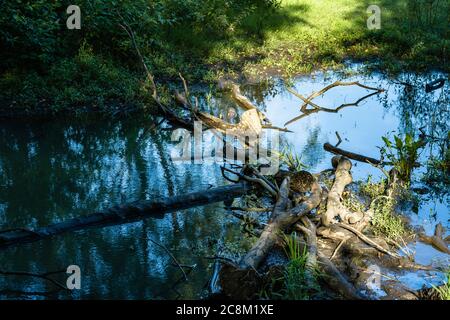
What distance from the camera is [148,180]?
9773 mm

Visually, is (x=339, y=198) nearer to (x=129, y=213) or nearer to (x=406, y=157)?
(x=406, y=157)

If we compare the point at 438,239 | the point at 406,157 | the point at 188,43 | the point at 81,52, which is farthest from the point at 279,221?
the point at 188,43

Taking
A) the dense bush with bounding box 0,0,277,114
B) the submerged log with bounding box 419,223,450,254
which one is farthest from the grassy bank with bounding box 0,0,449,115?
the submerged log with bounding box 419,223,450,254

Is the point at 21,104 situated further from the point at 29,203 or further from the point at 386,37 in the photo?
the point at 386,37

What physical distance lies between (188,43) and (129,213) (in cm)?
938

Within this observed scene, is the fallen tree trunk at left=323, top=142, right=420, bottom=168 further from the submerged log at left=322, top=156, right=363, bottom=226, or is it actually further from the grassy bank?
the grassy bank

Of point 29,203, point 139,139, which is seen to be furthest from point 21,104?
point 29,203

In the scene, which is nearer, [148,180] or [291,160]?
[148,180]

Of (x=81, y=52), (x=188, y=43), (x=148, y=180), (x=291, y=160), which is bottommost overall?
(x=148, y=180)

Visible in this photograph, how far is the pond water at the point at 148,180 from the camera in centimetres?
696

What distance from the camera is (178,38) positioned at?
55.2ft

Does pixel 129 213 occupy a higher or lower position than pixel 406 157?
lower

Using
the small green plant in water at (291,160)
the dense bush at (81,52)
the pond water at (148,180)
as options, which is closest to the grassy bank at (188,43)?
the dense bush at (81,52)

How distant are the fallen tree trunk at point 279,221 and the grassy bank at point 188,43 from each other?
20.2 ft
